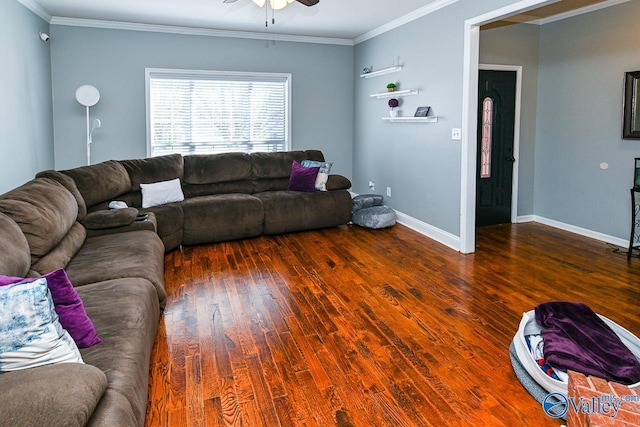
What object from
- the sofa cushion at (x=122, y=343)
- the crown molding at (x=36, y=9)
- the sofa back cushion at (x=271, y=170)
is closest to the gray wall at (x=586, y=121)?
the sofa back cushion at (x=271, y=170)

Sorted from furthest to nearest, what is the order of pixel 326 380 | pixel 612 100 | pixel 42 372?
pixel 612 100, pixel 326 380, pixel 42 372

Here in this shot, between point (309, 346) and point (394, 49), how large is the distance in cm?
436

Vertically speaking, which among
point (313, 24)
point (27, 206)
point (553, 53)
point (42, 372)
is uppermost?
point (313, 24)

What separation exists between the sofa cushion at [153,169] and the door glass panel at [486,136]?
12.3 feet

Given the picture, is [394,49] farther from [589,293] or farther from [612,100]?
[589,293]

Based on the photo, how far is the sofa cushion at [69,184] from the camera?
3610mm

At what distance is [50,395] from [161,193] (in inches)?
150

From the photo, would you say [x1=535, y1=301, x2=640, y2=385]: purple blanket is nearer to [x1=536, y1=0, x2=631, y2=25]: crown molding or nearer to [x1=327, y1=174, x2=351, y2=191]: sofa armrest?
[x1=327, y1=174, x2=351, y2=191]: sofa armrest

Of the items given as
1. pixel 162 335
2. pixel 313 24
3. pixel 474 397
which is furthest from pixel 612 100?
pixel 162 335

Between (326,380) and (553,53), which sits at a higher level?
(553,53)

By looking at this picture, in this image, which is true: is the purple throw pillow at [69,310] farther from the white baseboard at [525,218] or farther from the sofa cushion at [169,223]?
the white baseboard at [525,218]

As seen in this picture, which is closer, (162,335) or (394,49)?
(162,335)

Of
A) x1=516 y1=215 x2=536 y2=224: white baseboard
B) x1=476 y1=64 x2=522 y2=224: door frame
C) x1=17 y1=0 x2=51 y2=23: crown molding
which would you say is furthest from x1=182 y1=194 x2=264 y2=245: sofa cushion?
x1=516 y1=215 x2=536 y2=224: white baseboard

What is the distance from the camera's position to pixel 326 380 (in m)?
2.43
